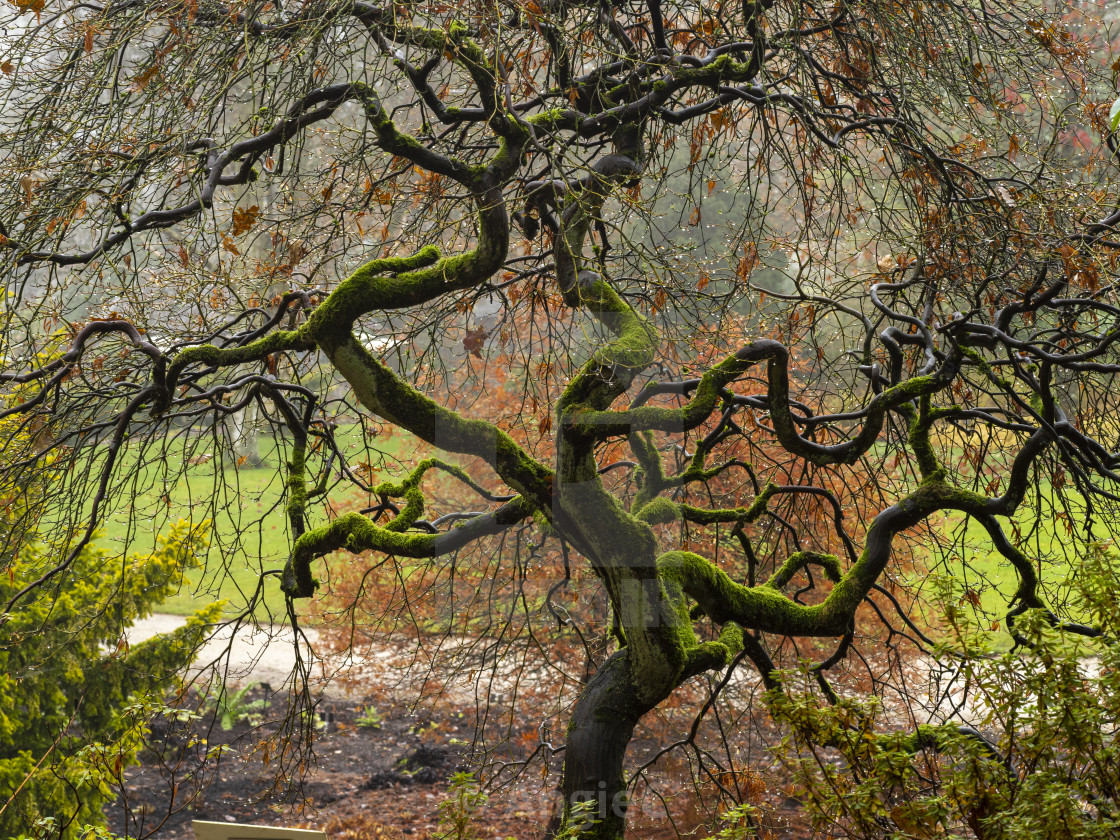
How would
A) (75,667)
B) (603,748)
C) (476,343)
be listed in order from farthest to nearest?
(75,667), (476,343), (603,748)

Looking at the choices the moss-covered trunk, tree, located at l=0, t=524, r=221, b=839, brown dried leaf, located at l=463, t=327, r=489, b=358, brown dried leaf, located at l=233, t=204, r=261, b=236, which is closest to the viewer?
the moss-covered trunk

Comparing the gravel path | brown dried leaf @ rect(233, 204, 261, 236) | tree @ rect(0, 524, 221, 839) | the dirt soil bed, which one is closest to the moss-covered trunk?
brown dried leaf @ rect(233, 204, 261, 236)

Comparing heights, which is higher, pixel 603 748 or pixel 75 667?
pixel 75 667

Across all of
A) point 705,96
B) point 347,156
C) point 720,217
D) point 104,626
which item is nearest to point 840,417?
point 705,96

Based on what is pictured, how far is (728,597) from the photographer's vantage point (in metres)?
3.03

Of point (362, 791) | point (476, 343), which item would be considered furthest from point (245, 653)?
point (476, 343)

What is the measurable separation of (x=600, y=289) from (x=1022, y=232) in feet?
5.52

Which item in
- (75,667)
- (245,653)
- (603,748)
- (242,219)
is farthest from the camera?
(245,653)

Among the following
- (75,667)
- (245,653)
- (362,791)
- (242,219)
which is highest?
(242,219)

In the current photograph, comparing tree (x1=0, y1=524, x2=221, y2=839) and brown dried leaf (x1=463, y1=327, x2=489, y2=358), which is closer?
brown dried leaf (x1=463, y1=327, x2=489, y2=358)

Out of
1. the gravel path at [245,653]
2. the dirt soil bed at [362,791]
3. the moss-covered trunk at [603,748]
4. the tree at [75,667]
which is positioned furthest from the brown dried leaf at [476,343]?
the gravel path at [245,653]

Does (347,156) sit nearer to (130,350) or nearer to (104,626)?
(130,350)

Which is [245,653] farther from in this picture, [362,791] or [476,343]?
[476,343]

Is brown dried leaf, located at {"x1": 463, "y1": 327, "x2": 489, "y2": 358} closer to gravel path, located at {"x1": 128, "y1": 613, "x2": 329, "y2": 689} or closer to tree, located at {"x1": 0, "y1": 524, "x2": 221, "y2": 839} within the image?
tree, located at {"x1": 0, "y1": 524, "x2": 221, "y2": 839}
